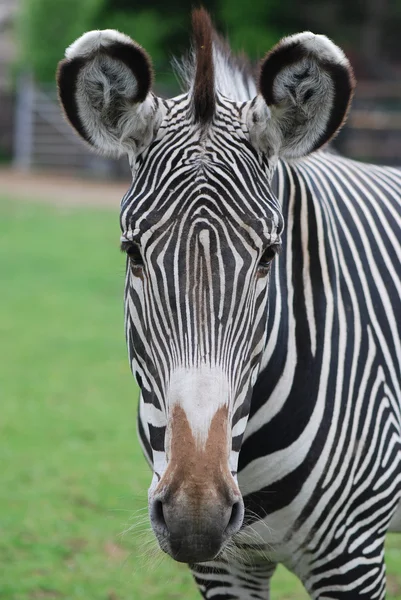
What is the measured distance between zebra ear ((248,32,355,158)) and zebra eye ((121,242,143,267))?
20.8 inches

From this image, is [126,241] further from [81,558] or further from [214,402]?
[81,558]

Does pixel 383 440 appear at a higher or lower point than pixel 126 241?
lower

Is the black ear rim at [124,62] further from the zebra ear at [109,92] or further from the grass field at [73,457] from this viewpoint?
the grass field at [73,457]

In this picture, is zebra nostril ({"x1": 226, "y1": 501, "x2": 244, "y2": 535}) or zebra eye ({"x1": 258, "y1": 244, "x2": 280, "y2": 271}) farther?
zebra eye ({"x1": 258, "y1": 244, "x2": 280, "y2": 271})

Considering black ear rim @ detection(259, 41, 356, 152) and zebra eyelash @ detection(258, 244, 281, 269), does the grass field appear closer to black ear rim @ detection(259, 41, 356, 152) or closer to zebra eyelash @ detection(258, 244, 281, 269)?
zebra eyelash @ detection(258, 244, 281, 269)

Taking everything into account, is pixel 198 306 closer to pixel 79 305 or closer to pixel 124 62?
pixel 124 62

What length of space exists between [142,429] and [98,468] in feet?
13.3

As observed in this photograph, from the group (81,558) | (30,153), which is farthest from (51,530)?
(30,153)

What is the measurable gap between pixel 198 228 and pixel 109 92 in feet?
1.93

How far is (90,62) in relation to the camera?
274 centimetres

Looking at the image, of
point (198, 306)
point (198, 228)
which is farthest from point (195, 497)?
point (198, 228)

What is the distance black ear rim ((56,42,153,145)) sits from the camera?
268 centimetres

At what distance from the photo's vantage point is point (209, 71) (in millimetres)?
2719

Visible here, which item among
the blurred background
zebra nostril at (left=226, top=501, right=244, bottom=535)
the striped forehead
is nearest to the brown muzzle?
zebra nostril at (left=226, top=501, right=244, bottom=535)
